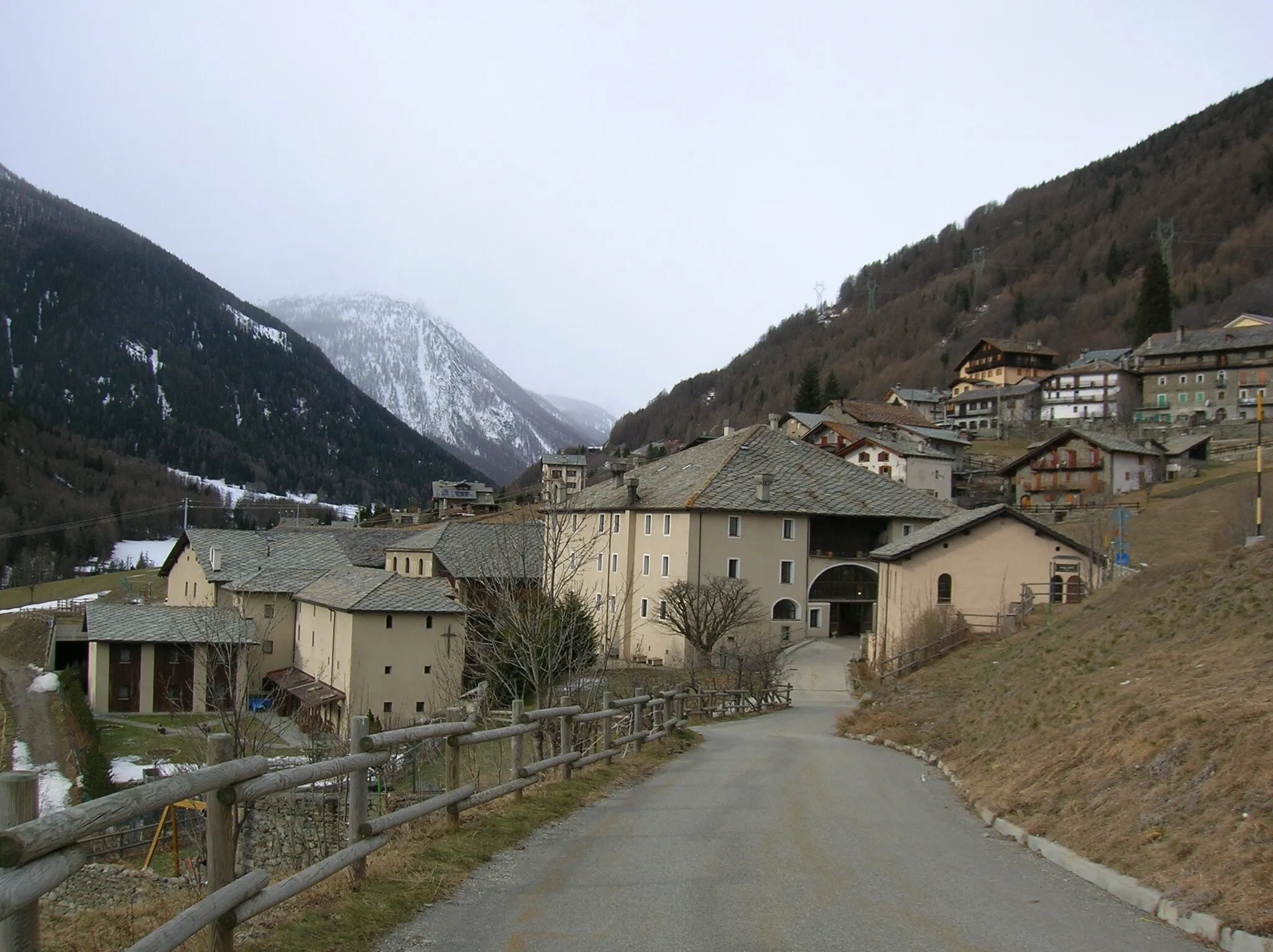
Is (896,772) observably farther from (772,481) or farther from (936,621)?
(772,481)

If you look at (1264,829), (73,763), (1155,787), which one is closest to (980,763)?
(1155,787)

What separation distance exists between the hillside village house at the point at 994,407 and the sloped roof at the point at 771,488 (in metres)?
65.7

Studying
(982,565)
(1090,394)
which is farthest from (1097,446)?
(1090,394)

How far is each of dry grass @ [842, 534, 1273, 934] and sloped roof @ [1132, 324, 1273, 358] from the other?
9465 cm

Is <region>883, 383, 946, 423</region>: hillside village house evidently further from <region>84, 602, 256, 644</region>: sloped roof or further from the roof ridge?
<region>84, 602, 256, 644</region>: sloped roof

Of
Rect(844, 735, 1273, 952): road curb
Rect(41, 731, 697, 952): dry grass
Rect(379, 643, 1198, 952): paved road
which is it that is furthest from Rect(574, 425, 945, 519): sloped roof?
Rect(41, 731, 697, 952): dry grass

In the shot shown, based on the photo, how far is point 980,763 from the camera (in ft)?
56.2

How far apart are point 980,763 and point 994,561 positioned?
26586 mm

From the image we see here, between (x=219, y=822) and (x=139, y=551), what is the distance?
18306cm

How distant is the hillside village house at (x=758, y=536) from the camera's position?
57.7 m

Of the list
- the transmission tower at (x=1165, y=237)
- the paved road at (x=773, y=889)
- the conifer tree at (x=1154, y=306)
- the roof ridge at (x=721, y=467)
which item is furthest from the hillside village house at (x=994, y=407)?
the paved road at (x=773, y=889)

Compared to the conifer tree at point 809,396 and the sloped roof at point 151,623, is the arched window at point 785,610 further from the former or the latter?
the conifer tree at point 809,396

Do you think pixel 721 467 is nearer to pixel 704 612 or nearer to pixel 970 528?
pixel 704 612

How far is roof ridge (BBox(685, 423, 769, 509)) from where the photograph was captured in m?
57.5
